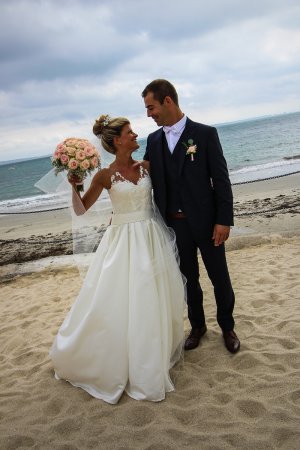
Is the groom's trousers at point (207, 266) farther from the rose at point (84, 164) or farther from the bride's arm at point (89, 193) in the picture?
the rose at point (84, 164)

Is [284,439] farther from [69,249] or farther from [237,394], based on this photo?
[69,249]

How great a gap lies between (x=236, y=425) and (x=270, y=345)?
110 cm

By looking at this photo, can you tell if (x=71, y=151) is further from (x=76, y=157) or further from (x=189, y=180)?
(x=189, y=180)

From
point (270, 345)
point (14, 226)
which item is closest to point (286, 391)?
point (270, 345)

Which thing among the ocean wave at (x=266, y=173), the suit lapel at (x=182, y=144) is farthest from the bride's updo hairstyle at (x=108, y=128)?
the ocean wave at (x=266, y=173)

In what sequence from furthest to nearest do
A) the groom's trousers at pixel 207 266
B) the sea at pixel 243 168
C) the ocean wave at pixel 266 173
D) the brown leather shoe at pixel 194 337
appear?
the sea at pixel 243 168 < the ocean wave at pixel 266 173 < the brown leather shoe at pixel 194 337 < the groom's trousers at pixel 207 266

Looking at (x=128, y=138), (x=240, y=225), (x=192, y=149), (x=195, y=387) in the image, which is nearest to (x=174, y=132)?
(x=192, y=149)

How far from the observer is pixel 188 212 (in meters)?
3.14

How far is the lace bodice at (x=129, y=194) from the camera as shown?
3098 mm

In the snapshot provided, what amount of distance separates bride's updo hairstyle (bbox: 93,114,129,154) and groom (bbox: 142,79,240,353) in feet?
0.83

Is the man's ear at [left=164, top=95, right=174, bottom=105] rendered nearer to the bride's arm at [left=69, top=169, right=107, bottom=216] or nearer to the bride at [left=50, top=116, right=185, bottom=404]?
the bride at [left=50, top=116, right=185, bottom=404]

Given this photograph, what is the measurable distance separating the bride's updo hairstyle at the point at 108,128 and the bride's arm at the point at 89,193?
219mm

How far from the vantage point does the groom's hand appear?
122 inches

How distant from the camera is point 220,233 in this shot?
3115mm
